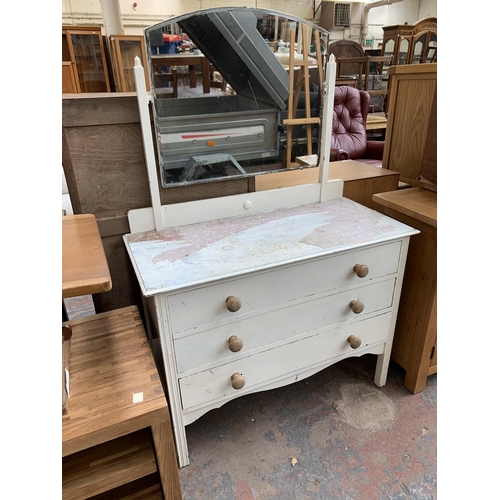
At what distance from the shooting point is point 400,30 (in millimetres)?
4879

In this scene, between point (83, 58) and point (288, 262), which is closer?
point (288, 262)

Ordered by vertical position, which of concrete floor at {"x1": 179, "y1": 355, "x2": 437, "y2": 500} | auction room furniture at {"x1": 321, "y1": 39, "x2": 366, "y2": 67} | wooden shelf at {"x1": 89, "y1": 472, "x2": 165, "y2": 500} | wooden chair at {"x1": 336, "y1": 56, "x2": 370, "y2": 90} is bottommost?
concrete floor at {"x1": 179, "y1": 355, "x2": 437, "y2": 500}

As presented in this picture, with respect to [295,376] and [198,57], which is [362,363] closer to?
[295,376]

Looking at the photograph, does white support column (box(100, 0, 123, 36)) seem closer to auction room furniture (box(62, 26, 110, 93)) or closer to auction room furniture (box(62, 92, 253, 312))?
auction room furniture (box(62, 26, 110, 93))

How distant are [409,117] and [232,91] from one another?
84cm

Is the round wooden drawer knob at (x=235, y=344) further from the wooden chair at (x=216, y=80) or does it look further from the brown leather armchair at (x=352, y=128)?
the brown leather armchair at (x=352, y=128)

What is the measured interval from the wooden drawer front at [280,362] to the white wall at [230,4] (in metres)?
5.56

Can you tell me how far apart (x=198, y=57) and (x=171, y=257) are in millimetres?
669

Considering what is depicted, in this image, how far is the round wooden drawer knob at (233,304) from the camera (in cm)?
106

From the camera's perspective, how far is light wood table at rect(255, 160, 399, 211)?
1592 mm

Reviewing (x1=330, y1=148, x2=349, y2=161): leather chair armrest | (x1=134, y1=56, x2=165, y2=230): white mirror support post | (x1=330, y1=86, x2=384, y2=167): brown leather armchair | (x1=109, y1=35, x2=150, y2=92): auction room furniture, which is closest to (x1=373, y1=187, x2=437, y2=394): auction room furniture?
(x1=134, y1=56, x2=165, y2=230): white mirror support post

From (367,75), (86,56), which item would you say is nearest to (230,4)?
(367,75)
